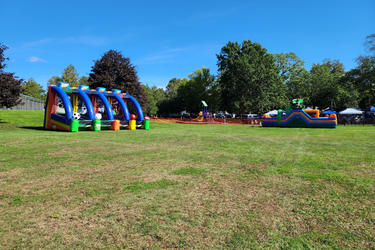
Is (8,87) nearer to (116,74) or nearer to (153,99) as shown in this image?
(116,74)

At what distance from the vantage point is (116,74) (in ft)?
94.6

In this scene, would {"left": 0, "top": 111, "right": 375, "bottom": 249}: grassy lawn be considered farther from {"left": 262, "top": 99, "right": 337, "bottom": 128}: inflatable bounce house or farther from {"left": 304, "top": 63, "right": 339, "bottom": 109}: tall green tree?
{"left": 304, "top": 63, "right": 339, "bottom": 109}: tall green tree

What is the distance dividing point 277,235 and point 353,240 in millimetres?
780

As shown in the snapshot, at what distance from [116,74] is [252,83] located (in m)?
22.7

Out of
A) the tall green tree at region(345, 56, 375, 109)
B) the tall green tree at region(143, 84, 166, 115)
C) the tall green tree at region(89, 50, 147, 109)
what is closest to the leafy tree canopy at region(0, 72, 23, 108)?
the tall green tree at region(89, 50, 147, 109)

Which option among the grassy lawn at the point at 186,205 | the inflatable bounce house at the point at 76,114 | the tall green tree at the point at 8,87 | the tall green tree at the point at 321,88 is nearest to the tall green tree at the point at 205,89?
the tall green tree at the point at 321,88

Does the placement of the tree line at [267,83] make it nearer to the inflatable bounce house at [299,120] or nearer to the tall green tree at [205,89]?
the tall green tree at [205,89]

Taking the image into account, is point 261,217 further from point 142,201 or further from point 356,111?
point 356,111

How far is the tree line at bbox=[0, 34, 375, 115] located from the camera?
93.1ft

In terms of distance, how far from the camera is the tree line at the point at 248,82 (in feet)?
93.1

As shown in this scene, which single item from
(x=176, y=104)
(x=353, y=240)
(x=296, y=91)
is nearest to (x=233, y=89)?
(x=296, y=91)

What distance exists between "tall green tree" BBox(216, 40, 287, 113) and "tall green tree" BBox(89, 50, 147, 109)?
1810cm

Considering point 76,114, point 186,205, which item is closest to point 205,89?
point 76,114

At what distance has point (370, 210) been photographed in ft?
10.7
